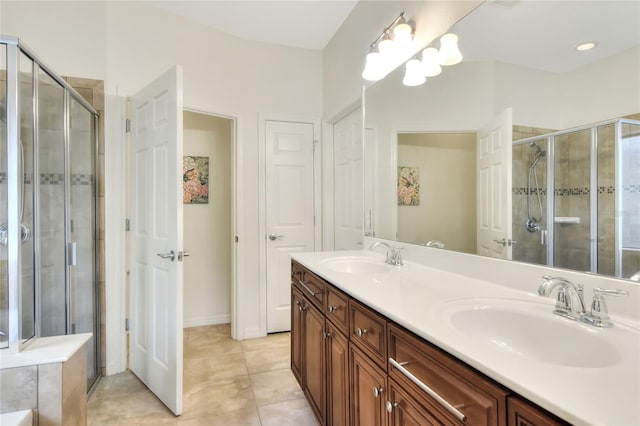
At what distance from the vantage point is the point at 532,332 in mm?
899

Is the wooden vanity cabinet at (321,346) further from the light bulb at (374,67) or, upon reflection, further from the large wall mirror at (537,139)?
the light bulb at (374,67)

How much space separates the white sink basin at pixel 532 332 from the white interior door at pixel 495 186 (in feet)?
1.07

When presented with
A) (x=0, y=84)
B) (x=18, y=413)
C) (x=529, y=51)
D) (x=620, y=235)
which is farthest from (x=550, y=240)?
(x=0, y=84)

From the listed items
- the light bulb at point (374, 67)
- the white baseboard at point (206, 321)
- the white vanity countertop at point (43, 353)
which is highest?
the light bulb at point (374, 67)

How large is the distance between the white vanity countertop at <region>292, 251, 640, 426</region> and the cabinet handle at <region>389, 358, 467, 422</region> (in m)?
0.13

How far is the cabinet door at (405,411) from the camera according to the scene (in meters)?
0.81

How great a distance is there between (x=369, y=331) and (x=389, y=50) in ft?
5.53

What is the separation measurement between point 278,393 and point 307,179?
187 cm

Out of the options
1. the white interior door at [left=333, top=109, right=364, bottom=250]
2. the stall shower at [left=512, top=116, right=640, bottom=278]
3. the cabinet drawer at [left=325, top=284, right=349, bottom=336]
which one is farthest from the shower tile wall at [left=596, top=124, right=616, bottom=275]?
the white interior door at [left=333, top=109, right=364, bottom=250]

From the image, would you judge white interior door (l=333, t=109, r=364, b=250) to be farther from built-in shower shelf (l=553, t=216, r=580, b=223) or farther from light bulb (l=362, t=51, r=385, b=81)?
built-in shower shelf (l=553, t=216, r=580, b=223)

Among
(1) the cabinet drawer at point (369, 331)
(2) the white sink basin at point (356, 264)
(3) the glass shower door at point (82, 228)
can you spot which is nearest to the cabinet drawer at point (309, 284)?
(2) the white sink basin at point (356, 264)

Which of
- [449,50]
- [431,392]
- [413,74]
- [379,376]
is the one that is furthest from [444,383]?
[413,74]

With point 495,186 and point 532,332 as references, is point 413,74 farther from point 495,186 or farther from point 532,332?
point 532,332

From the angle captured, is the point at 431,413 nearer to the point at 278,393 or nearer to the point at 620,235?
the point at 620,235
